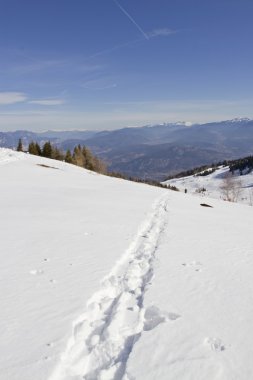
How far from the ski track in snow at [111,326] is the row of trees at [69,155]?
103810mm

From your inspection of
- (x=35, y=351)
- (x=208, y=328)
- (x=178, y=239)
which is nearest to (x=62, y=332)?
(x=35, y=351)

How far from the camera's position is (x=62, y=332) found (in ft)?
23.3

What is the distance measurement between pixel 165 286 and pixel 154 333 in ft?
9.04

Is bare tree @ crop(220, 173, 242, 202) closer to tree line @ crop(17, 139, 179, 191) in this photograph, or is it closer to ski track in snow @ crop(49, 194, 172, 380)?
tree line @ crop(17, 139, 179, 191)

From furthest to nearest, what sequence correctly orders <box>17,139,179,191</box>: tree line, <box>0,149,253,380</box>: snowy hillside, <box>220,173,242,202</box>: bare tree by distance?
1. <box>17,139,179,191</box>: tree line
2. <box>220,173,242,202</box>: bare tree
3. <box>0,149,253,380</box>: snowy hillside

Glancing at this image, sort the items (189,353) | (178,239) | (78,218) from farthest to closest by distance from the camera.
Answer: (78,218) < (178,239) < (189,353)

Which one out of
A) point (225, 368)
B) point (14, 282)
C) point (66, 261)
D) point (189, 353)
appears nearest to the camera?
point (225, 368)

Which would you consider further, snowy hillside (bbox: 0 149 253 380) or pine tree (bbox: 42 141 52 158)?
pine tree (bbox: 42 141 52 158)

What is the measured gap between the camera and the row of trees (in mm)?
112438

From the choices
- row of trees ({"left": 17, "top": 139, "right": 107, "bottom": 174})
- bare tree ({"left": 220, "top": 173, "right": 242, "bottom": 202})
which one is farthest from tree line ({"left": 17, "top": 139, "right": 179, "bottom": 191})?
bare tree ({"left": 220, "top": 173, "right": 242, "bottom": 202})

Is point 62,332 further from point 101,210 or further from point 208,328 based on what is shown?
point 101,210

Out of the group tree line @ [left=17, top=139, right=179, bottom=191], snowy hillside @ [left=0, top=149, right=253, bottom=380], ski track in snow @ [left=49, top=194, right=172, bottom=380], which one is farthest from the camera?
tree line @ [left=17, top=139, right=179, bottom=191]

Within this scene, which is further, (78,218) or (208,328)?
(78,218)

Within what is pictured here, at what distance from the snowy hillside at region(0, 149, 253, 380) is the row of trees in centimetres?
9811
